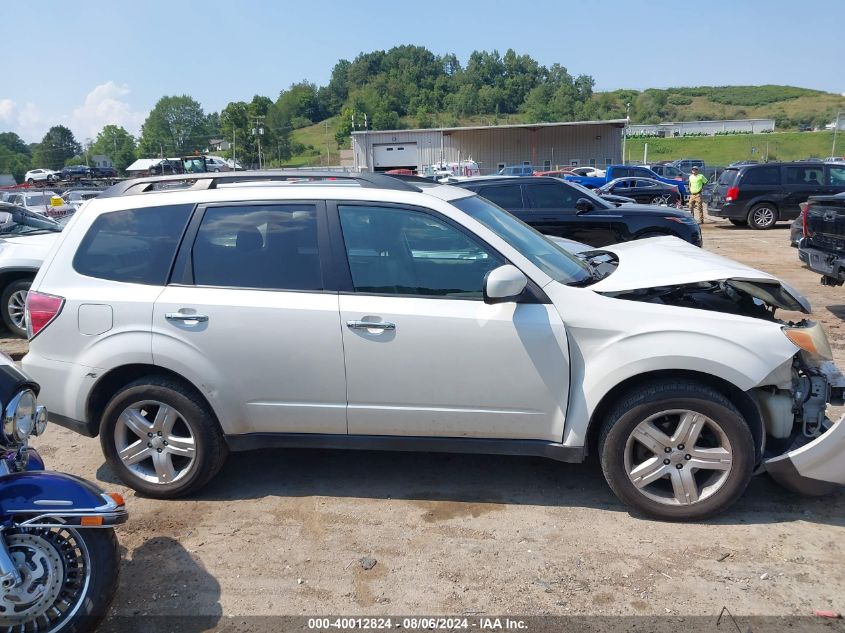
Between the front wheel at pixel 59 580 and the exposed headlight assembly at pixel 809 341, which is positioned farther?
the exposed headlight assembly at pixel 809 341

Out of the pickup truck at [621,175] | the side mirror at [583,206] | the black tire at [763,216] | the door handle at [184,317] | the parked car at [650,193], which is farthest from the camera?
the pickup truck at [621,175]

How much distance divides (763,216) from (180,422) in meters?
19.2

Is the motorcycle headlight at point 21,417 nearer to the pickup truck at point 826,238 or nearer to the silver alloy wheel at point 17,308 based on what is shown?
the silver alloy wheel at point 17,308

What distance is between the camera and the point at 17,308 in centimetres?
824

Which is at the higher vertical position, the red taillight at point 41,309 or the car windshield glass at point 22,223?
the car windshield glass at point 22,223

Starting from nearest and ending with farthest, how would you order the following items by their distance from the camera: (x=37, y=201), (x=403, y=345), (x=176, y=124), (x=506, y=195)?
1. (x=403, y=345)
2. (x=506, y=195)
3. (x=37, y=201)
4. (x=176, y=124)

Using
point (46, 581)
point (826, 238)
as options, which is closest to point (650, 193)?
point (826, 238)

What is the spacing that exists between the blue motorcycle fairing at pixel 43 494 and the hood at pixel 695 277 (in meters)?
2.74

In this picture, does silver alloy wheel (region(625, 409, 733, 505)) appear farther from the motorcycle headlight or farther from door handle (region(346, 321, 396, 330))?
the motorcycle headlight

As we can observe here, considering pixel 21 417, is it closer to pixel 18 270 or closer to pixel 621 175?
pixel 18 270

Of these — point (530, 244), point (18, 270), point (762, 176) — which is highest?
point (530, 244)

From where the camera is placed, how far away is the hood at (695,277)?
3768 millimetres

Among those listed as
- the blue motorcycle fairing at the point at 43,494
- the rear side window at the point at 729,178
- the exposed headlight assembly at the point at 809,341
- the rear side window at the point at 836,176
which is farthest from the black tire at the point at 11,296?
the rear side window at the point at 836,176

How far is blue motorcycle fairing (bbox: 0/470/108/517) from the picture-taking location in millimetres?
2633
